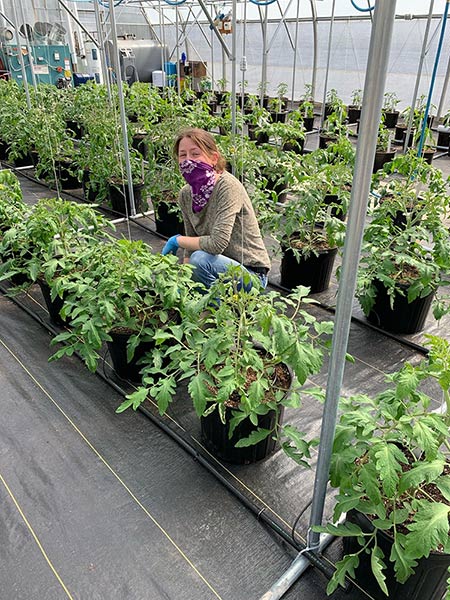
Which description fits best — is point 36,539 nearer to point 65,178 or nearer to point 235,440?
point 235,440

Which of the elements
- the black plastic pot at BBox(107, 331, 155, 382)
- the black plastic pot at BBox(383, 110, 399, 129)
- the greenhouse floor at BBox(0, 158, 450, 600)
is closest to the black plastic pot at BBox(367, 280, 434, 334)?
the greenhouse floor at BBox(0, 158, 450, 600)

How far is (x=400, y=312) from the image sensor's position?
2.47m

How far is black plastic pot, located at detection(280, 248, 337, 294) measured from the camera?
281cm

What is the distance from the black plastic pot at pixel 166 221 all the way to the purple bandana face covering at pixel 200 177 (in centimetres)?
132

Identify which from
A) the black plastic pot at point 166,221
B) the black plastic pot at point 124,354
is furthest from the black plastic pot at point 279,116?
the black plastic pot at point 124,354

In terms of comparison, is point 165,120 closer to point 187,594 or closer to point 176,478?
point 176,478

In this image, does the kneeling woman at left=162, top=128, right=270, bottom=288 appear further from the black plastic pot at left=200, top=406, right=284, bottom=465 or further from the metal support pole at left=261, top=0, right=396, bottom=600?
the metal support pole at left=261, top=0, right=396, bottom=600

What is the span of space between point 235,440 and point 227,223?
1028 mm

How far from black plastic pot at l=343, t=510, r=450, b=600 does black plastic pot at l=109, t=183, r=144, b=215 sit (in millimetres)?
3295

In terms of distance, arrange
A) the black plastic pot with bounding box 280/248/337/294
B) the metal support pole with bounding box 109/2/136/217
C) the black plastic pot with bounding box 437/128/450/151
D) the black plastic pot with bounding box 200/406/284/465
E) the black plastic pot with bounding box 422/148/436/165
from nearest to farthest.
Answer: the black plastic pot with bounding box 200/406/284/465
the black plastic pot with bounding box 280/248/337/294
the metal support pole with bounding box 109/2/136/217
the black plastic pot with bounding box 422/148/436/165
the black plastic pot with bounding box 437/128/450/151

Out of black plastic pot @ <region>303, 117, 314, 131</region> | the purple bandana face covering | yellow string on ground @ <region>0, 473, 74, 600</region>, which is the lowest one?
yellow string on ground @ <region>0, 473, 74, 600</region>

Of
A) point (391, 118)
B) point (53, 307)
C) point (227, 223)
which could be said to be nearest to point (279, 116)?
point (391, 118)

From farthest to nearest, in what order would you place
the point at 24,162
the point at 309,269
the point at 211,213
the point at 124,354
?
the point at 24,162 → the point at 309,269 → the point at 211,213 → the point at 124,354

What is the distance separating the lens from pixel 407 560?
1.11 metres
